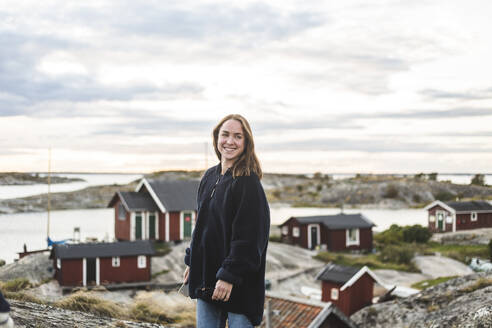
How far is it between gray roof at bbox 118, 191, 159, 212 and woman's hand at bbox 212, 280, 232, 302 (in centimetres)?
2682

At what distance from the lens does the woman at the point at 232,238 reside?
→ 123 inches

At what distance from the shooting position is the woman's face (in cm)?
342

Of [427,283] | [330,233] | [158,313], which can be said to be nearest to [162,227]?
[330,233]

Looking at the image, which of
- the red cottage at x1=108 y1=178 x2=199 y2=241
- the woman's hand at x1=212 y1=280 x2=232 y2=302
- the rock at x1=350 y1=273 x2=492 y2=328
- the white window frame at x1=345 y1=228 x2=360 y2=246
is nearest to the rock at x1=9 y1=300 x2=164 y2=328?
the woman's hand at x1=212 y1=280 x2=232 y2=302

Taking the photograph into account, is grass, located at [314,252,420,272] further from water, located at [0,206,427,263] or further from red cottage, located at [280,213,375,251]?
water, located at [0,206,427,263]

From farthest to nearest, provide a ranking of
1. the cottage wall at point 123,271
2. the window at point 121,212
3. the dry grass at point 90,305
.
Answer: the window at point 121,212 < the cottage wall at point 123,271 < the dry grass at point 90,305

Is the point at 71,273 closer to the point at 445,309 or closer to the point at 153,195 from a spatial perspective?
the point at 153,195

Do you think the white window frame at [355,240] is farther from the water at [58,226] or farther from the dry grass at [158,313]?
the dry grass at [158,313]

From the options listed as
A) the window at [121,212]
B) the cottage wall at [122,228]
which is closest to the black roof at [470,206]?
the cottage wall at [122,228]

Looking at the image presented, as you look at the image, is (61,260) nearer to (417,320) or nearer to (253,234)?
(417,320)

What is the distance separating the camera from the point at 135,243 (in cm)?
2364

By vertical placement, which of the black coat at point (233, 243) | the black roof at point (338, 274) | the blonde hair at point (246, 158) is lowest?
the black roof at point (338, 274)

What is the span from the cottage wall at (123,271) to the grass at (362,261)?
12.3m

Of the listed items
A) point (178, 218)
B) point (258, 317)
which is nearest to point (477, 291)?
point (258, 317)
